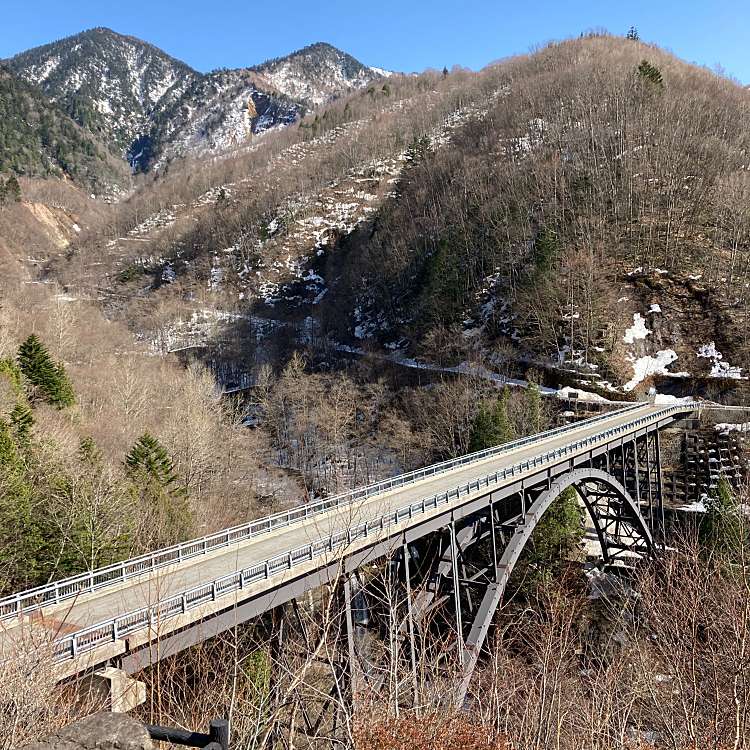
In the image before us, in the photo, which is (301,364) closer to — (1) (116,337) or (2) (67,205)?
(1) (116,337)

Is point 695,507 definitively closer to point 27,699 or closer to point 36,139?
point 27,699

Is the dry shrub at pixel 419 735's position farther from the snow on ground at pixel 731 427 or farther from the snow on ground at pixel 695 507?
the snow on ground at pixel 731 427

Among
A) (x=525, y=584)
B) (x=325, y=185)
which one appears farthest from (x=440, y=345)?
(x=325, y=185)

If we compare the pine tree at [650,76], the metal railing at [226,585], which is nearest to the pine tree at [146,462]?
the metal railing at [226,585]

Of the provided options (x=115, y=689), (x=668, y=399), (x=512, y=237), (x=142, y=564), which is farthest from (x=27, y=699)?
(x=512, y=237)

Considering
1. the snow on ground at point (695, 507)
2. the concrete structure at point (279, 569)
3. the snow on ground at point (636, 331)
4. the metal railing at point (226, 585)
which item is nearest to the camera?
the metal railing at point (226, 585)

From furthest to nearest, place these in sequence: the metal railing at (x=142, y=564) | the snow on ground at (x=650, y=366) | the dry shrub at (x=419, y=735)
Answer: the snow on ground at (x=650, y=366)
the metal railing at (x=142, y=564)
the dry shrub at (x=419, y=735)

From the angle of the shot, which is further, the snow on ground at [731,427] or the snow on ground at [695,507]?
the snow on ground at [731,427]

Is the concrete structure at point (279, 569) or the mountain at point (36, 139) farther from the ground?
the mountain at point (36, 139)

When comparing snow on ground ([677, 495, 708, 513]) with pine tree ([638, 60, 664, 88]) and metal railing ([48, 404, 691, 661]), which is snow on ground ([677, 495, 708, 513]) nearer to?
metal railing ([48, 404, 691, 661])
